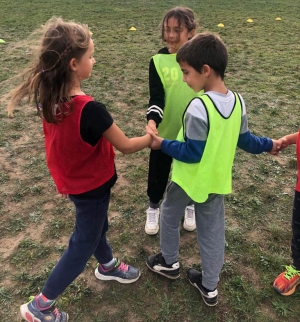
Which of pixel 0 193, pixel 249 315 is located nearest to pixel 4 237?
pixel 0 193

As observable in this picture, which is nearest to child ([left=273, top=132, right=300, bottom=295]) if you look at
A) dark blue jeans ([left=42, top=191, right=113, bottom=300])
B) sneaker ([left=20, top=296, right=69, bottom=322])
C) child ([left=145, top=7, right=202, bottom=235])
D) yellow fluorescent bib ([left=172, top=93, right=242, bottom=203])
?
yellow fluorescent bib ([left=172, top=93, right=242, bottom=203])

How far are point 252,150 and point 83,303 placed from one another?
4.79 ft

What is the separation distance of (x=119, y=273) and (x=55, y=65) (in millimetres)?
1483

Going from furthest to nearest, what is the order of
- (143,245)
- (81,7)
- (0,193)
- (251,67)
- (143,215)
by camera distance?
1. (81,7)
2. (251,67)
3. (0,193)
4. (143,215)
5. (143,245)

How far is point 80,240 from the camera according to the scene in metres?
A: 1.97

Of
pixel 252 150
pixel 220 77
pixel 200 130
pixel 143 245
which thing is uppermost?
pixel 220 77

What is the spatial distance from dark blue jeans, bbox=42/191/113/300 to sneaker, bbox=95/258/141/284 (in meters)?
0.41

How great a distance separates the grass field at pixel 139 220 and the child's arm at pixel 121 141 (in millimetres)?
554

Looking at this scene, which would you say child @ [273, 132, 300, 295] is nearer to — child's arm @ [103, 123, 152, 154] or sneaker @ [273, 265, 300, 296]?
sneaker @ [273, 265, 300, 296]

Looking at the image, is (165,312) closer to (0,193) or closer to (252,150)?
(252,150)

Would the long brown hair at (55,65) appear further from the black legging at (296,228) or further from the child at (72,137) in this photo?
the black legging at (296,228)

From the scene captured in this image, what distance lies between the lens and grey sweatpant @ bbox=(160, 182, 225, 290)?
2.02m

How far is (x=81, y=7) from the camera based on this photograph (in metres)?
13.8

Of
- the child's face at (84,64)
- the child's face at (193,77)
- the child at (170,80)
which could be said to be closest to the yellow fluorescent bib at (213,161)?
the child's face at (193,77)
